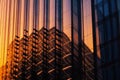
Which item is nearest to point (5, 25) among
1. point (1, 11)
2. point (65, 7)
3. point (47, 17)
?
point (1, 11)

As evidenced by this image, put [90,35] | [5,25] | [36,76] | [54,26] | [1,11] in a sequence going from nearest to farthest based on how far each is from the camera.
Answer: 1. [90,35]
2. [54,26]
3. [36,76]
4. [5,25]
5. [1,11]

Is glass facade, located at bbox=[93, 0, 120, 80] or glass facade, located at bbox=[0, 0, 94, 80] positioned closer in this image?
glass facade, located at bbox=[93, 0, 120, 80]

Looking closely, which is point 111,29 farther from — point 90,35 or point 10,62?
point 10,62

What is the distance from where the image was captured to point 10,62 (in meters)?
55.9

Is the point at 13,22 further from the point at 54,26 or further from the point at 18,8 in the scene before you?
the point at 54,26

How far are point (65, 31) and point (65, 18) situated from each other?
145 cm

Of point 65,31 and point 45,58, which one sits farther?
point 45,58

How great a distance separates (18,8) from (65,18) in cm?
1886

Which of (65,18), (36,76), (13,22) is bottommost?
(36,76)

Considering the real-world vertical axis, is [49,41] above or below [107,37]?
above

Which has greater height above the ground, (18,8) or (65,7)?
Answer: (18,8)

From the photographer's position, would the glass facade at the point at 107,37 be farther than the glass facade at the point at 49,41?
No

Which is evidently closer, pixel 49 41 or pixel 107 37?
pixel 107 37

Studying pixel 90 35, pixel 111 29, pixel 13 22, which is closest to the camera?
pixel 111 29
